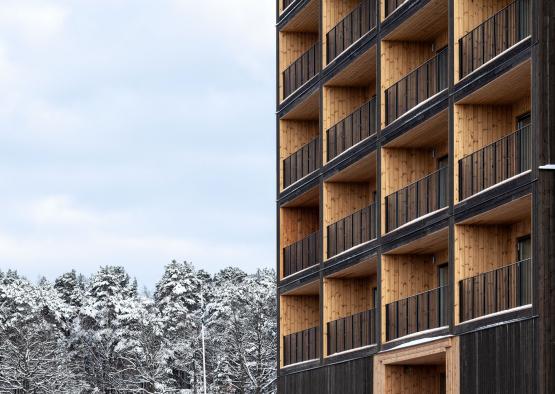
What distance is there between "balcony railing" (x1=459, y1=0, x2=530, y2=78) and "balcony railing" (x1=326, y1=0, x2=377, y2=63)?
8263 millimetres

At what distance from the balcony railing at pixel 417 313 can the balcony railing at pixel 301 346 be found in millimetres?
7258

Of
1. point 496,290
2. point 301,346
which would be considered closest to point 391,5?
point 496,290

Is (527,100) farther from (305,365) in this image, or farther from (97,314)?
(97,314)

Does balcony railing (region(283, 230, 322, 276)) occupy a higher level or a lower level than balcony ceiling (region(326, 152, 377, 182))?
lower

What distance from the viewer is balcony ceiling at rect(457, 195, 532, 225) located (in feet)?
117

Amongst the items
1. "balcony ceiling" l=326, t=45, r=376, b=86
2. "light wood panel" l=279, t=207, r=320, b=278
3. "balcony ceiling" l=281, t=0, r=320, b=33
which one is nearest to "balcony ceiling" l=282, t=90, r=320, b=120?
"balcony ceiling" l=326, t=45, r=376, b=86

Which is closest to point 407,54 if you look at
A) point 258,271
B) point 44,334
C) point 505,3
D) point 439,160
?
point 439,160

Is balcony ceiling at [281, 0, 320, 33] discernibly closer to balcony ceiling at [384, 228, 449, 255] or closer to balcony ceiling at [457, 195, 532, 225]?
balcony ceiling at [384, 228, 449, 255]

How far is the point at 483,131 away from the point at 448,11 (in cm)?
387

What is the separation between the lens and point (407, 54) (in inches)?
1800

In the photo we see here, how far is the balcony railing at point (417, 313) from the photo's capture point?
41.9 m

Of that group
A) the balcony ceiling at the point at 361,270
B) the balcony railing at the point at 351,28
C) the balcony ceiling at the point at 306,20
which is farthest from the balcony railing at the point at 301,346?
the balcony ceiling at the point at 306,20

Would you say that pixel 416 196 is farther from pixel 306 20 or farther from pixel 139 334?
pixel 139 334

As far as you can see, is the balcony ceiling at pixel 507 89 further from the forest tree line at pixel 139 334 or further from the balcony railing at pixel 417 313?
the forest tree line at pixel 139 334
